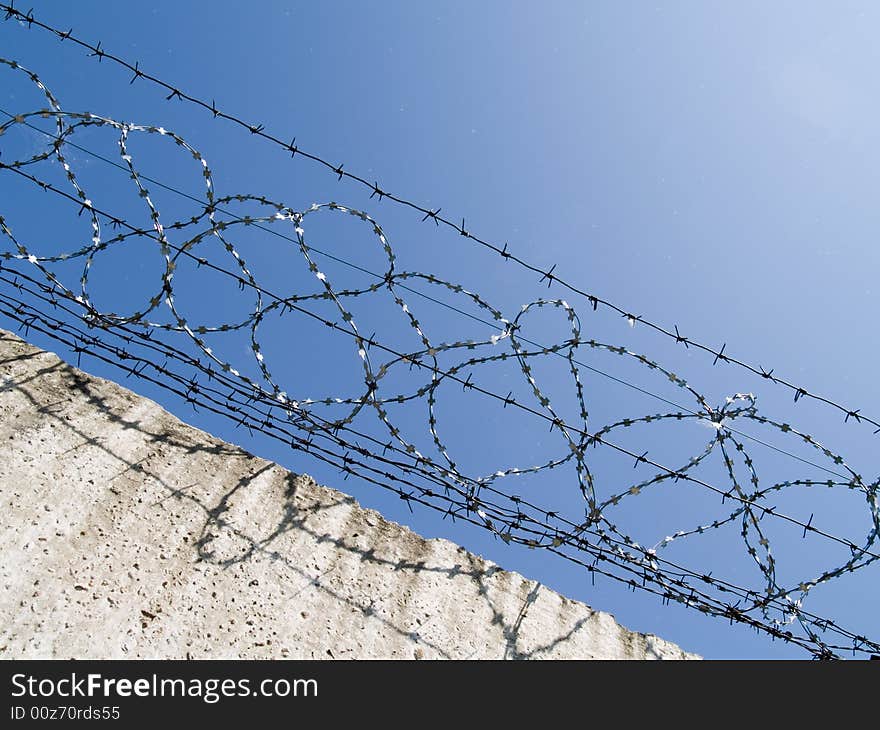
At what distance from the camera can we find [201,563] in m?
3.44

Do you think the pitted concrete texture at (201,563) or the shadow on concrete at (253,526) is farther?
the shadow on concrete at (253,526)

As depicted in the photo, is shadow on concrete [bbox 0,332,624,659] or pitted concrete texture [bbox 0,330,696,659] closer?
pitted concrete texture [bbox 0,330,696,659]

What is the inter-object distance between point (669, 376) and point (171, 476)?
264cm

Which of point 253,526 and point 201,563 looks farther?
point 253,526

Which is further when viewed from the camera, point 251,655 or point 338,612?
point 338,612

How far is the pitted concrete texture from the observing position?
3096 mm

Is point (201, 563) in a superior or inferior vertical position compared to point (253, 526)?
inferior

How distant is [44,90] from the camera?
11.7ft

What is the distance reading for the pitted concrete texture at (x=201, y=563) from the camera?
3.10m

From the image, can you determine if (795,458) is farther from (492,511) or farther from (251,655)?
(251,655)

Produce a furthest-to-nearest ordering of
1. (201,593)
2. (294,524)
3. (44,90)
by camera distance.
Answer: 1. (294,524)
2. (44,90)
3. (201,593)

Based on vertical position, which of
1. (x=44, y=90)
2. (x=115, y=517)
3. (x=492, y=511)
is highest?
(x=44, y=90)
